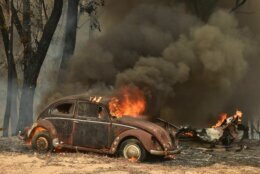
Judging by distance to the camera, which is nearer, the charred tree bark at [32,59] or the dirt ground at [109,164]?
the dirt ground at [109,164]

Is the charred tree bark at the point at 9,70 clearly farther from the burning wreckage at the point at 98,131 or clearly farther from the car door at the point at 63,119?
the car door at the point at 63,119

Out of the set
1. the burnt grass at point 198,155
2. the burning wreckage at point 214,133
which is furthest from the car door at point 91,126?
the burning wreckage at point 214,133

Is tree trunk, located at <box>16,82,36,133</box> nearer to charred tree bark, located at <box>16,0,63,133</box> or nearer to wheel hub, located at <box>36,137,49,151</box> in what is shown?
charred tree bark, located at <box>16,0,63,133</box>

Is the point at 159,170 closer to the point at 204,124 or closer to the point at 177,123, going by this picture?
the point at 177,123

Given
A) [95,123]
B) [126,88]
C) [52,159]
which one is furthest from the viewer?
[126,88]

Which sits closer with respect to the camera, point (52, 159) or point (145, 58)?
point (52, 159)

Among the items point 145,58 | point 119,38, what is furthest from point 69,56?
point 145,58

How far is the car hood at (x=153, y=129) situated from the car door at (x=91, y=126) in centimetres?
51

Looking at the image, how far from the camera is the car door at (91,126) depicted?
40.1ft

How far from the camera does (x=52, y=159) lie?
11.5 metres

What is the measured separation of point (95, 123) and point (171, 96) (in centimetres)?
551

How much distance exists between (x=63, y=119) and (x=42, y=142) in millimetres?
940

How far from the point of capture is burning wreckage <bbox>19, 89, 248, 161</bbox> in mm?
11859

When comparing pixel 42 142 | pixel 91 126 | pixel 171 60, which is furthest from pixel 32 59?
pixel 91 126
